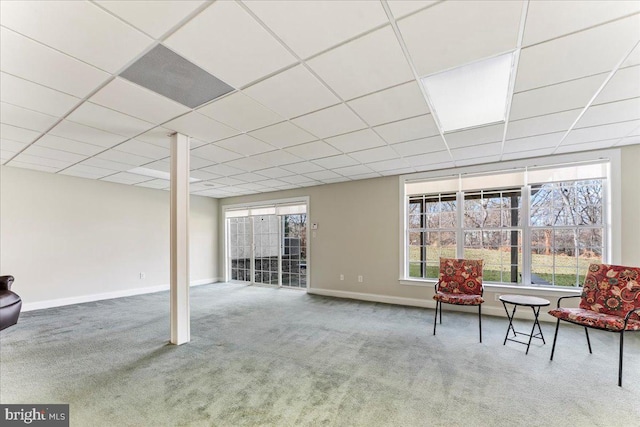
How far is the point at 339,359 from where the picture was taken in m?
2.88

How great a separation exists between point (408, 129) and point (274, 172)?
8.90 feet

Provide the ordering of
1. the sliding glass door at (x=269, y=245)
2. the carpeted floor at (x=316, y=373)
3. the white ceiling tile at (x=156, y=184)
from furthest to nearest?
1. the sliding glass door at (x=269, y=245)
2. the white ceiling tile at (x=156, y=184)
3. the carpeted floor at (x=316, y=373)

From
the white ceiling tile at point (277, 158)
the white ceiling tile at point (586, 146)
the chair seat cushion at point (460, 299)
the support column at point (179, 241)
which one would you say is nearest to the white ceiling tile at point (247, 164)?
the white ceiling tile at point (277, 158)

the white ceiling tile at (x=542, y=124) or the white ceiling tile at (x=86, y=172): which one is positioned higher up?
the white ceiling tile at (x=542, y=124)

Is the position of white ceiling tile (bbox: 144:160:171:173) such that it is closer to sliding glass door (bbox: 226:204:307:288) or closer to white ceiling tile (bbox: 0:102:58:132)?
white ceiling tile (bbox: 0:102:58:132)

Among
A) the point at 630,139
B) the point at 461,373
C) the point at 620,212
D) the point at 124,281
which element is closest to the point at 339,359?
the point at 461,373

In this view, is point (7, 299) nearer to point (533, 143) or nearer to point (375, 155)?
point (375, 155)

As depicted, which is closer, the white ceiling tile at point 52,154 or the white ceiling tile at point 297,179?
the white ceiling tile at point 52,154

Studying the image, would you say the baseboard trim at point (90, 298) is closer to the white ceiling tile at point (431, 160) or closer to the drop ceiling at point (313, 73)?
the drop ceiling at point (313, 73)

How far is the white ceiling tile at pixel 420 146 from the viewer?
348 cm

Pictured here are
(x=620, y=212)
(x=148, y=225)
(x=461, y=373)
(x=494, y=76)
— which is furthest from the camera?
(x=148, y=225)

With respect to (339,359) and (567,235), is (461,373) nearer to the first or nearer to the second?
(339,359)

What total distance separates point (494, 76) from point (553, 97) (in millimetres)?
698

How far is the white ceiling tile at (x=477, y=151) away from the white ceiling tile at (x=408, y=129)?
36.1 inches
